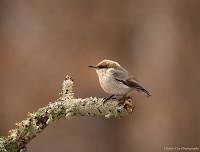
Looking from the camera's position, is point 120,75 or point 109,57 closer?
point 120,75

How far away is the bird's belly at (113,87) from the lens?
17.7 ft

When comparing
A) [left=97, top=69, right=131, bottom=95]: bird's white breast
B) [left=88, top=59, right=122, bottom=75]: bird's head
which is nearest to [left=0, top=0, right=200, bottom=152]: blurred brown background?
[left=88, top=59, right=122, bottom=75]: bird's head

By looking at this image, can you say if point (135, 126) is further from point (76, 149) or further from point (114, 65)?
point (114, 65)

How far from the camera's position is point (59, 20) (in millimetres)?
13227

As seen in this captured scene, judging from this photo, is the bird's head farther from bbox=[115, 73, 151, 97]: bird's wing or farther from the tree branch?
the tree branch

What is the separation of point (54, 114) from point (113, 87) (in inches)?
41.4

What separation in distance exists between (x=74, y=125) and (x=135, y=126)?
1.12m

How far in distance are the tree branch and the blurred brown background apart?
8.36 metres

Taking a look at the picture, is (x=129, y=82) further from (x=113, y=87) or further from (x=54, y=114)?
(x=54, y=114)

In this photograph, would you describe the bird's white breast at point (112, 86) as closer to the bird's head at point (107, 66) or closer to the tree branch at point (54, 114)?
the bird's head at point (107, 66)

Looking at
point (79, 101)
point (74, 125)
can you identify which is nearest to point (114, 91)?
point (79, 101)

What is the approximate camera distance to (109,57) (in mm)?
12859

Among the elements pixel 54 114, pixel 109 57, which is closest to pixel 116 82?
pixel 54 114

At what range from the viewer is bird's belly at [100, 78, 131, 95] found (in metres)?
5.38
